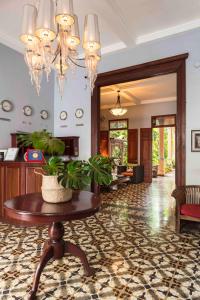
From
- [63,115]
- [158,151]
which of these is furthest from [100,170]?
[158,151]

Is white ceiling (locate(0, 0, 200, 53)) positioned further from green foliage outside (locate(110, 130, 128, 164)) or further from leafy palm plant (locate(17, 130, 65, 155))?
green foliage outside (locate(110, 130, 128, 164))

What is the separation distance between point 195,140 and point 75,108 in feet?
9.56

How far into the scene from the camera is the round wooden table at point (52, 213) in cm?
179

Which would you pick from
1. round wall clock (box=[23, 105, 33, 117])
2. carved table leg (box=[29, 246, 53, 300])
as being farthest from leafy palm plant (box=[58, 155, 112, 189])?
round wall clock (box=[23, 105, 33, 117])

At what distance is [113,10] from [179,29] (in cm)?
140

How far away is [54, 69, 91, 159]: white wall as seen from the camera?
16.9ft

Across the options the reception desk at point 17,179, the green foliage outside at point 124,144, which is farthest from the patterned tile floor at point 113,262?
the green foliage outside at point 124,144

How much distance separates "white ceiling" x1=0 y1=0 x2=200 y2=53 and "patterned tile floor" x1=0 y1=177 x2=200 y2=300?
356 centimetres

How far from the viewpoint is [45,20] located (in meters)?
2.54

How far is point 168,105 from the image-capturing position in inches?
353

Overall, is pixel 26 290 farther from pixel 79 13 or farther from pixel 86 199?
pixel 79 13

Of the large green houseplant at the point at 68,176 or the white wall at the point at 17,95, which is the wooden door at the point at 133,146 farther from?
the large green houseplant at the point at 68,176

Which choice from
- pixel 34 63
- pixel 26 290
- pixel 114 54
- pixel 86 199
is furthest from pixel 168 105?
pixel 26 290

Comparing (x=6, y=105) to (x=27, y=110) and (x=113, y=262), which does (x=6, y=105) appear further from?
(x=113, y=262)
